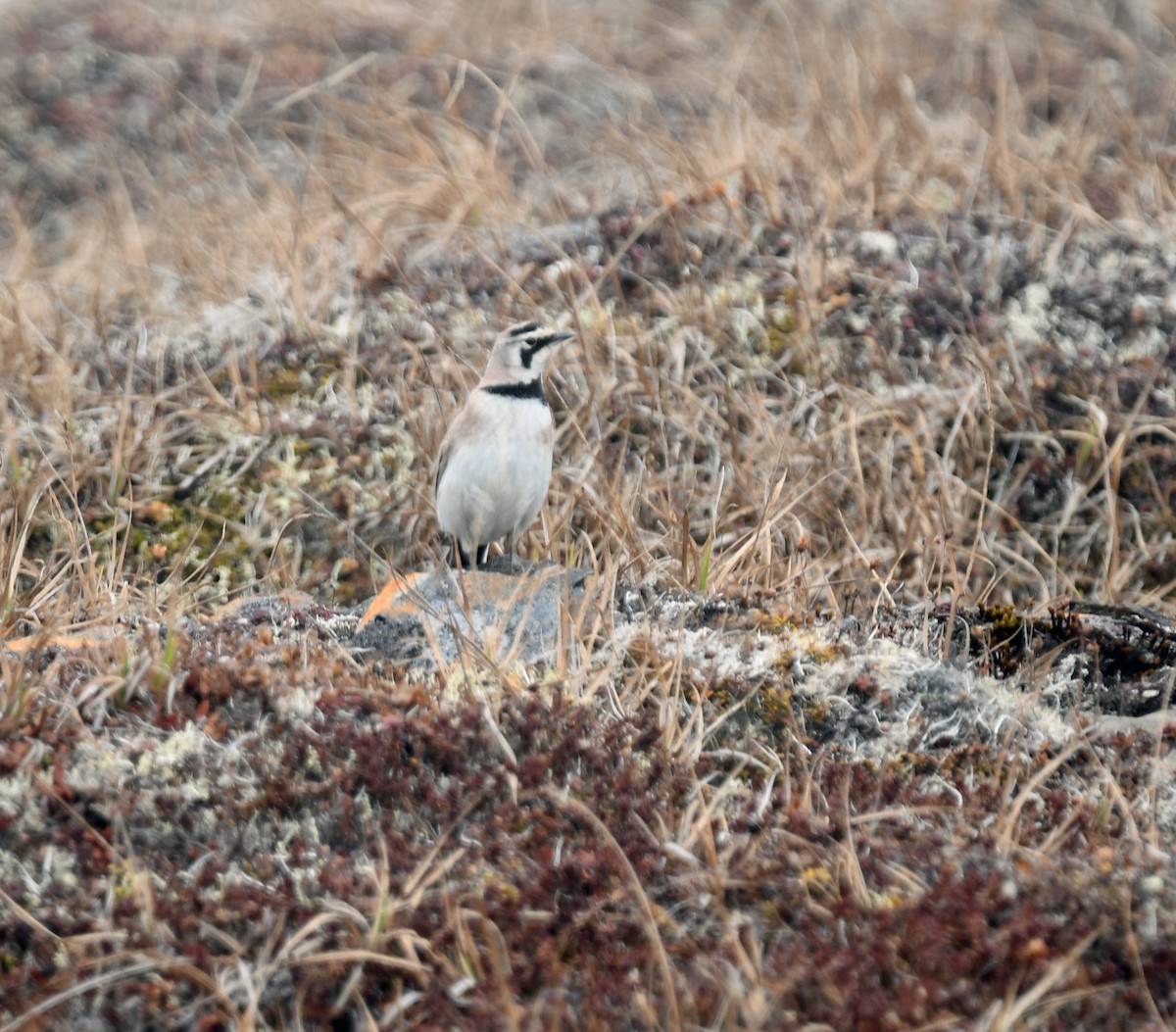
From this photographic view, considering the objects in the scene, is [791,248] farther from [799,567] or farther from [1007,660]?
[1007,660]

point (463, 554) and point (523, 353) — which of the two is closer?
point (523, 353)

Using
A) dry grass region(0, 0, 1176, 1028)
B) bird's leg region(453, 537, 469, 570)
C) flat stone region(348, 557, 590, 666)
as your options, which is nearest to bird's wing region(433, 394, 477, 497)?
bird's leg region(453, 537, 469, 570)

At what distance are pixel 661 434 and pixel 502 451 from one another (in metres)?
1.54

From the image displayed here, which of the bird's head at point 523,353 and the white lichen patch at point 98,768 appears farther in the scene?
the bird's head at point 523,353

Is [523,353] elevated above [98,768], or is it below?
above

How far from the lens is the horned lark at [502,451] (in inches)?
258

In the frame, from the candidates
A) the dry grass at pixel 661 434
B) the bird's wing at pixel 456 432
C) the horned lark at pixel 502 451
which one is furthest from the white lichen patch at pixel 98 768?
the bird's wing at pixel 456 432

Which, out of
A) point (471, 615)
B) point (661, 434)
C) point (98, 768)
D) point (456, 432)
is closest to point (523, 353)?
point (456, 432)

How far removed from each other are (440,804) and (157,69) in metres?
11.7

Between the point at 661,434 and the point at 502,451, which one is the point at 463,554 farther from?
the point at 661,434

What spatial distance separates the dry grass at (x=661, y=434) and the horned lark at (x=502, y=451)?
501 mm

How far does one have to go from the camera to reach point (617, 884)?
4078mm

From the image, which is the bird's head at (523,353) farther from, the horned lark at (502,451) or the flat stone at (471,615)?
the flat stone at (471,615)

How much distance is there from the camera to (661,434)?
7863 millimetres
